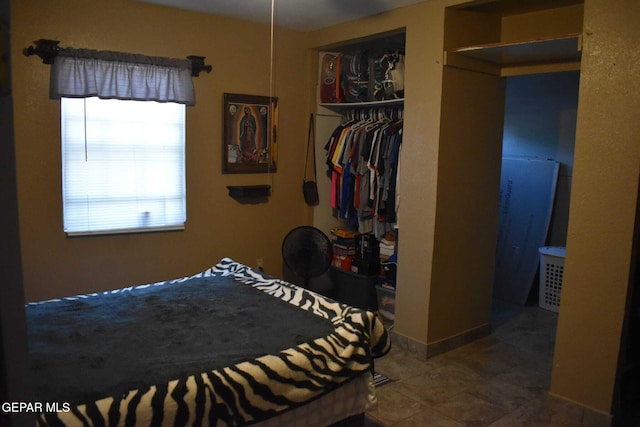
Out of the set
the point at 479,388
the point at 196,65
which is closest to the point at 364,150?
the point at 196,65

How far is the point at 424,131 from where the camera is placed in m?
3.56

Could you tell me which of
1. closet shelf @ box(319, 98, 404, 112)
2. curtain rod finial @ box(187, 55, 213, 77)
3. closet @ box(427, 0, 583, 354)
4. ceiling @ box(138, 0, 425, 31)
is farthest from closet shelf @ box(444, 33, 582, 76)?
curtain rod finial @ box(187, 55, 213, 77)

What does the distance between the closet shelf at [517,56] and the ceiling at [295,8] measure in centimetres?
52

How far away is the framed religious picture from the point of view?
411 centimetres

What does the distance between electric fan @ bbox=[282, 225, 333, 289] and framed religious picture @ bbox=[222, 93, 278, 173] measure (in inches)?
27.5

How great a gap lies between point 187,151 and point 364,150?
146cm

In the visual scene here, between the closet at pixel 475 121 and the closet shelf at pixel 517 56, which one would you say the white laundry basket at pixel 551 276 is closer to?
the closet at pixel 475 121

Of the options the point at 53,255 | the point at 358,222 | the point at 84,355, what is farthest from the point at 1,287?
the point at 358,222

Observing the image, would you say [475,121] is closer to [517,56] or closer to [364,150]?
[517,56]

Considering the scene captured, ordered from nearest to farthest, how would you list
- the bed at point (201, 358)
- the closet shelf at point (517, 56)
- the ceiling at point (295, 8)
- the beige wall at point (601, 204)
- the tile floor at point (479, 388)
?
the bed at point (201, 358), the beige wall at point (601, 204), the tile floor at point (479, 388), the closet shelf at point (517, 56), the ceiling at point (295, 8)

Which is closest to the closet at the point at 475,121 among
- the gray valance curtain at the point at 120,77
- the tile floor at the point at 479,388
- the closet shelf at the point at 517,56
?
the closet shelf at the point at 517,56

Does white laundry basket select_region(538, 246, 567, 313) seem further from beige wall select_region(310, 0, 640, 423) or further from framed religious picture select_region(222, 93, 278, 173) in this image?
framed religious picture select_region(222, 93, 278, 173)

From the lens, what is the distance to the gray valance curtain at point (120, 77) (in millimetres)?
3299

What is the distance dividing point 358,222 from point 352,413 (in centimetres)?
245
